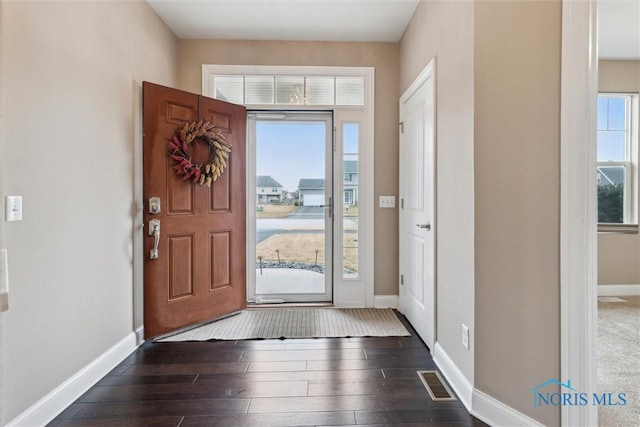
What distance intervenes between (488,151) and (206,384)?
2109mm

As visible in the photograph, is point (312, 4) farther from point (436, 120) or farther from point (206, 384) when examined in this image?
point (206, 384)

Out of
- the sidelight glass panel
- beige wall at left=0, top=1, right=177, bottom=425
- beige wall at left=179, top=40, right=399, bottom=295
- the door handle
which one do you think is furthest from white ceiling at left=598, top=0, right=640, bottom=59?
the door handle

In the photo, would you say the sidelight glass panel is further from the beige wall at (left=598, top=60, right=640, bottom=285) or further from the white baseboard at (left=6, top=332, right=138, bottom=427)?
the beige wall at (left=598, top=60, right=640, bottom=285)

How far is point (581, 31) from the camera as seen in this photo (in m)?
1.36

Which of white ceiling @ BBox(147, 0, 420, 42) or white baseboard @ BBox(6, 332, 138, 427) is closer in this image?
white baseboard @ BBox(6, 332, 138, 427)

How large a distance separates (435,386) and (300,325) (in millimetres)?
1305

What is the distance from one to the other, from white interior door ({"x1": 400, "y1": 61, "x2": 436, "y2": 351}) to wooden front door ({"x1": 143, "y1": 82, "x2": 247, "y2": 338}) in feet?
5.22

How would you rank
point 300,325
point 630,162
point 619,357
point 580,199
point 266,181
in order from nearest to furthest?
point 580,199 → point 619,357 → point 300,325 → point 266,181 → point 630,162

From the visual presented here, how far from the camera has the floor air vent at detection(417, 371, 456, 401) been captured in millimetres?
1886

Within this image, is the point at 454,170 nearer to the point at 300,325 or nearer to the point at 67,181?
the point at 300,325

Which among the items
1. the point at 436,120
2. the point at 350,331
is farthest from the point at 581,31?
the point at 350,331

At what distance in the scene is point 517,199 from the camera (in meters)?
1.57

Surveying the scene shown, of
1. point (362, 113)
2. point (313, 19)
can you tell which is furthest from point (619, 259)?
point (313, 19)

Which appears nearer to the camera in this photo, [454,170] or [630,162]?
[454,170]
